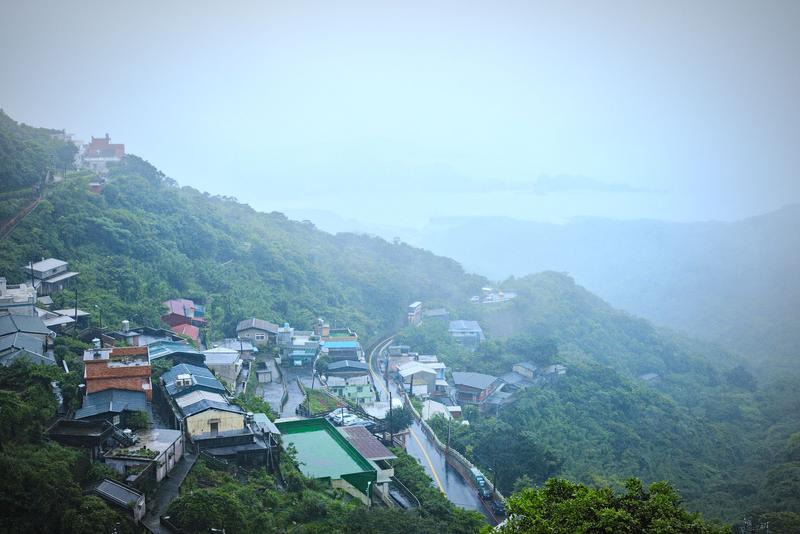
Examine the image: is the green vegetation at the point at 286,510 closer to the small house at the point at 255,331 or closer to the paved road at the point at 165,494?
the paved road at the point at 165,494

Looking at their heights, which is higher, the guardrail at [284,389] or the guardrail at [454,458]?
the guardrail at [284,389]

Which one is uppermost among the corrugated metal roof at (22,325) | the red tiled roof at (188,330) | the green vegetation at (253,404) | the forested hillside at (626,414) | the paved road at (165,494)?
the corrugated metal roof at (22,325)

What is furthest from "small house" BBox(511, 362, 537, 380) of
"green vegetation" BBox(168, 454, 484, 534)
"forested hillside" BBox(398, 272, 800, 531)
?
"green vegetation" BBox(168, 454, 484, 534)

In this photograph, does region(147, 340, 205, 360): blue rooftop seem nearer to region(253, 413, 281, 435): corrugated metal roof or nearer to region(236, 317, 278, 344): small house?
region(253, 413, 281, 435): corrugated metal roof

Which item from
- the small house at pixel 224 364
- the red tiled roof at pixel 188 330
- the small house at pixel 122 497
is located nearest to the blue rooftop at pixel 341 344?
the red tiled roof at pixel 188 330

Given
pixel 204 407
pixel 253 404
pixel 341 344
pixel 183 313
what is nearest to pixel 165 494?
pixel 204 407

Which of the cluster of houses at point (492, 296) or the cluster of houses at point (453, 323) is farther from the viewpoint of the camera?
the cluster of houses at point (492, 296)
